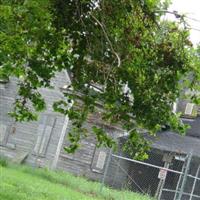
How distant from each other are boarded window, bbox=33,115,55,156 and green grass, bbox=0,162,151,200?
324cm

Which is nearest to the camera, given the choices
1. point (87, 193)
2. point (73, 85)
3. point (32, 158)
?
point (73, 85)

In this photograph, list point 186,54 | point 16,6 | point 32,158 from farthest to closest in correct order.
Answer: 1. point 32,158
2. point 186,54
3. point 16,6

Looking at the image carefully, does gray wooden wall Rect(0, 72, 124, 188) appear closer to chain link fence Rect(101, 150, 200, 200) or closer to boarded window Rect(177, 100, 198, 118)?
chain link fence Rect(101, 150, 200, 200)

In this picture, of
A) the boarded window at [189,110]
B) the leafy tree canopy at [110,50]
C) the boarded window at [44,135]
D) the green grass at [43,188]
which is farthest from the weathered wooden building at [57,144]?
the leafy tree canopy at [110,50]

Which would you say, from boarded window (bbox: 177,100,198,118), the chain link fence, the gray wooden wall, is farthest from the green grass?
boarded window (bbox: 177,100,198,118)

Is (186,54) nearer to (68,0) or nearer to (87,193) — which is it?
(68,0)

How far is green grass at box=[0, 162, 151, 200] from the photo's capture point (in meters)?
13.4

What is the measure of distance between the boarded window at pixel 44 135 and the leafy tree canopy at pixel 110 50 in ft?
50.3

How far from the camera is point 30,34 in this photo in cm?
747

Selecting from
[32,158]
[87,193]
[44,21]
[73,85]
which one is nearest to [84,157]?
[32,158]

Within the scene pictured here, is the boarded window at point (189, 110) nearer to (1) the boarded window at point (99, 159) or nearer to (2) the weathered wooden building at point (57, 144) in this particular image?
(2) the weathered wooden building at point (57, 144)

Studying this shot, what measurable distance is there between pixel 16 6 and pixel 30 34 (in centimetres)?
67

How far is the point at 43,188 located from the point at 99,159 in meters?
9.70

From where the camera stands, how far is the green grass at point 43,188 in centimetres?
1336
